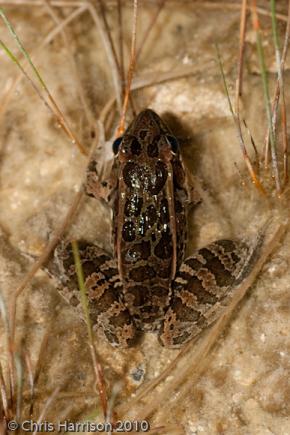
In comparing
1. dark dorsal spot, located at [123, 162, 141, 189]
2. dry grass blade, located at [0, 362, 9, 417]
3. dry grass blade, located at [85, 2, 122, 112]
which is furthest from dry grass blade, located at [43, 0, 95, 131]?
dry grass blade, located at [0, 362, 9, 417]

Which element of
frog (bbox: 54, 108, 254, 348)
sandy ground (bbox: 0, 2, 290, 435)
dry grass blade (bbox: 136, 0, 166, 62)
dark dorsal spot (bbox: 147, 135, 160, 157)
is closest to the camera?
sandy ground (bbox: 0, 2, 290, 435)

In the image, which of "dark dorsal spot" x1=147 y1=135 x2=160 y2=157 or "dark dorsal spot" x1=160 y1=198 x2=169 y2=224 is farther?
"dark dorsal spot" x1=147 y1=135 x2=160 y2=157

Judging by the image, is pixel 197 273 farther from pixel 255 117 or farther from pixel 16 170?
pixel 16 170

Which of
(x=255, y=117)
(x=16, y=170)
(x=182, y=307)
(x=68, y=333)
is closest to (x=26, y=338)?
(x=68, y=333)

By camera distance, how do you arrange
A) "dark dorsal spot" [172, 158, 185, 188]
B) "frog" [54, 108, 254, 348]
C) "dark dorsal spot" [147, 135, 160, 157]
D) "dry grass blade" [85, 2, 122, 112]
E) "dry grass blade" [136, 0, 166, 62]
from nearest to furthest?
1. "frog" [54, 108, 254, 348]
2. "dark dorsal spot" [147, 135, 160, 157]
3. "dark dorsal spot" [172, 158, 185, 188]
4. "dry grass blade" [85, 2, 122, 112]
5. "dry grass blade" [136, 0, 166, 62]

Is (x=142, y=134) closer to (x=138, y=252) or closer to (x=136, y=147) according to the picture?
(x=136, y=147)

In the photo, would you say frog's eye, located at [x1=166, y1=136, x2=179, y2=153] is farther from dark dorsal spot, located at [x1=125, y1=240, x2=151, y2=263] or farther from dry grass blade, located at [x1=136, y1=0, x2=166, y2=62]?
dry grass blade, located at [x1=136, y1=0, x2=166, y2=62]

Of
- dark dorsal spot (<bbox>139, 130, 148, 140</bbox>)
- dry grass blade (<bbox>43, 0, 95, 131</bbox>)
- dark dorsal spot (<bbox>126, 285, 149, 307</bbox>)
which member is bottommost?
dark dorsal spot (<bbox>126, 285, 149, 307</bbox>)
